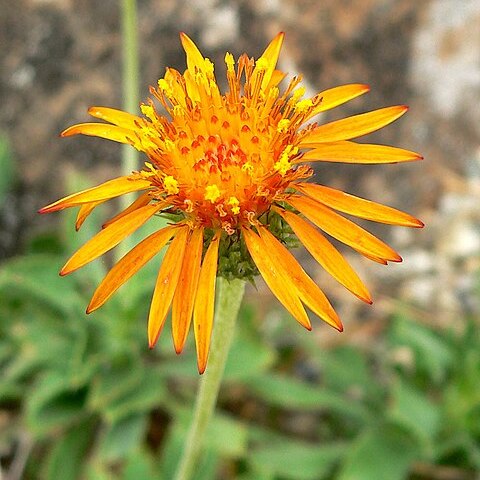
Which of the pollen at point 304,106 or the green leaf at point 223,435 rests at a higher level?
the pollen at point 304,106

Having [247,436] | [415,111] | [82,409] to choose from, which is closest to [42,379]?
[82,409]

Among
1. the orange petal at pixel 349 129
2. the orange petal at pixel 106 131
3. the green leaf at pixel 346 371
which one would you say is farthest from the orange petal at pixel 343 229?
the green leaf at pixel 346 371

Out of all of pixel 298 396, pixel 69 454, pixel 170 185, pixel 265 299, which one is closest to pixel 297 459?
pixel 298 396

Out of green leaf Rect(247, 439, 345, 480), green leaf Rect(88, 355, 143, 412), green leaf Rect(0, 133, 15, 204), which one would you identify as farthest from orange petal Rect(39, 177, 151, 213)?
green leaf Rect(0, 133, 15, 204)

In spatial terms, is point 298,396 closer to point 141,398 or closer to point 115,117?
point 141,398

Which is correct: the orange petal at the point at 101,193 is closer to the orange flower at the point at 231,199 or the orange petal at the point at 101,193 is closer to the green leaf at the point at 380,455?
the orange flower at the point at 231,199

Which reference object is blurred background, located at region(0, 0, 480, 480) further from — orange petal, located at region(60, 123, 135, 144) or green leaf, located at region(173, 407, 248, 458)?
orange petal, located at region(60, 123, 135, 144)


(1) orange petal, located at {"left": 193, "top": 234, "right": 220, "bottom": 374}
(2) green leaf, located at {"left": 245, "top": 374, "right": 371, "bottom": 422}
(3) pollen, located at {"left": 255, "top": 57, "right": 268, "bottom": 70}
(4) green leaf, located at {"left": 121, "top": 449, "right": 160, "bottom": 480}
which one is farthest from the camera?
(2) green leaf, located at {"left": 245, "top": 374, "right": 371, "bottom": 422}
